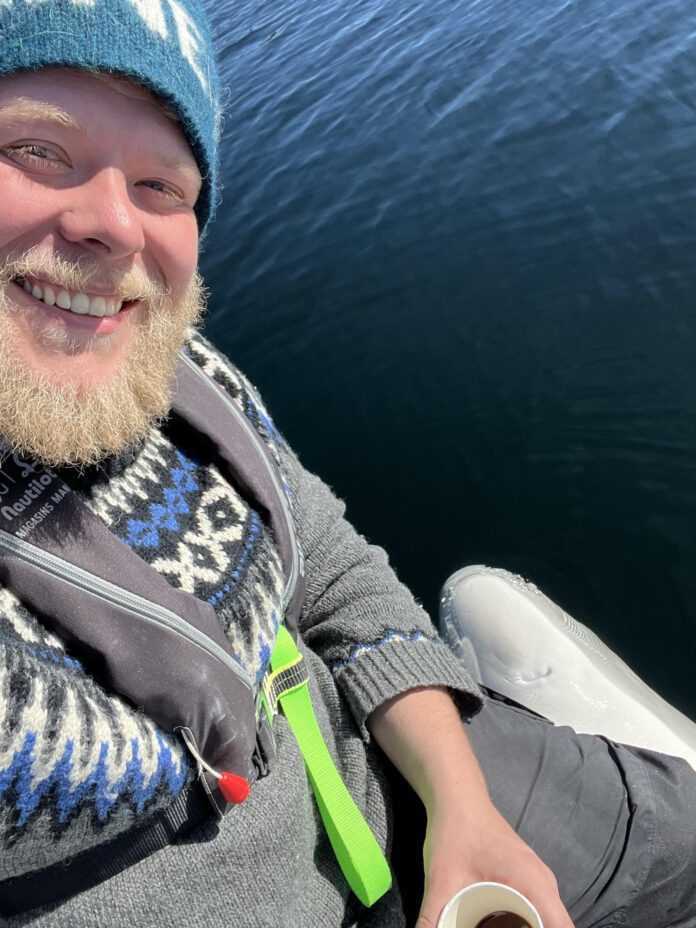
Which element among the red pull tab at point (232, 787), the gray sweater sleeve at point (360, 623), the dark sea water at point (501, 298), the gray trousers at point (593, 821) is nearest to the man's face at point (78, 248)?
the red pull tab at point (232, 787)

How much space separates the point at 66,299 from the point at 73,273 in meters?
0.06

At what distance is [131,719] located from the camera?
145cm

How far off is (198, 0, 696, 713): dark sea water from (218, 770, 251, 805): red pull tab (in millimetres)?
3249

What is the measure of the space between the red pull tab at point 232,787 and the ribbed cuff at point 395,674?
550 millimetres

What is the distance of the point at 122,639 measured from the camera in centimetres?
147

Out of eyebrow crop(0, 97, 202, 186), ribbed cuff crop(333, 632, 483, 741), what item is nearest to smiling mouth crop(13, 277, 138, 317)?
eyebrow crop(0, 97, 202, 186)

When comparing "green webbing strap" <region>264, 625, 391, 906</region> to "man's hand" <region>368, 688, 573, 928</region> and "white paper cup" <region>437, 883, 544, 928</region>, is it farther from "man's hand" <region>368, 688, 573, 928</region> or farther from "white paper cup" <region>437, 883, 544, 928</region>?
"white paper cup" <region>437, 883, 544, 928</region>

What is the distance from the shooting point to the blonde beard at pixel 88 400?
1.50 meters

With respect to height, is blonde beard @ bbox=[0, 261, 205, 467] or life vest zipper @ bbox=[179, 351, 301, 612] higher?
blonde beard @ bbox=[0, 261, 205, 467]

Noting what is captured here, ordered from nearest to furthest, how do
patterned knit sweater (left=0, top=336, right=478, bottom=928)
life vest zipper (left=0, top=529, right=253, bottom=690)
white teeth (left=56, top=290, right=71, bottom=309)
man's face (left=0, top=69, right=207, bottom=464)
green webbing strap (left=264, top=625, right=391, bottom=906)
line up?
patterned knit sweater (left=0, top=336, right=478, bottom=928)
life vest zipper (left=0, top=529, right=253, bottom=690)
man's face (left=0, top=69, right=207, bottom=464)
white teeth (left=56, top=290, right=71, bottom=309)
green webbing strap (left=264, top=625, right=391, bottom=906)

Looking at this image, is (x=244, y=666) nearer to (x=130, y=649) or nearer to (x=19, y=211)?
(x=130, y=649)

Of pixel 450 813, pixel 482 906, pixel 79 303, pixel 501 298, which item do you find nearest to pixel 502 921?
pixel 482 906

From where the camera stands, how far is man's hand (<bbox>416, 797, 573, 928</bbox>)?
179cm

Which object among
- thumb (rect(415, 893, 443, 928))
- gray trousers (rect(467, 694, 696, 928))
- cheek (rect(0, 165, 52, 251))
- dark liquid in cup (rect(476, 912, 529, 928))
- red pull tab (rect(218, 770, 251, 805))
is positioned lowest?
gray trousers (rect(467, 694, 696, 928))
